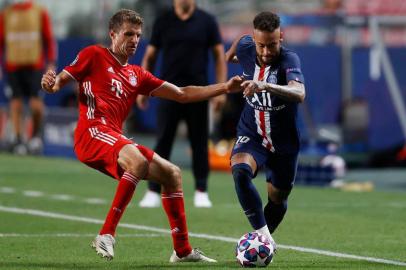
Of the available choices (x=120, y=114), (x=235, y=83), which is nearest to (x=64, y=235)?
(x=120, y=114)

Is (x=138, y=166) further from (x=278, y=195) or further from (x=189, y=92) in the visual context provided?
(x=278, y=195)

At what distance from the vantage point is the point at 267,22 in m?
9.01

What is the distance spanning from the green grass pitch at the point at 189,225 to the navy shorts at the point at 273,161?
22.7 inches

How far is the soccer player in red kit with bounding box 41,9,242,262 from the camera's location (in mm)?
8703

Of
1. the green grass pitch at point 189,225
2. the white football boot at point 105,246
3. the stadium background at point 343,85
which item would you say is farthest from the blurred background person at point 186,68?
the stadium background at point 343,85

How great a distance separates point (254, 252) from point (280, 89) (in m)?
1.17

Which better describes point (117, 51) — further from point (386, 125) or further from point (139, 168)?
point (386, 125)

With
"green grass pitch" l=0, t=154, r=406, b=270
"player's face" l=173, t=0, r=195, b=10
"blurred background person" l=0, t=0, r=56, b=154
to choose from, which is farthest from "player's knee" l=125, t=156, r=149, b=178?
"blurred background person" l=0, t=0, r=56, b=154

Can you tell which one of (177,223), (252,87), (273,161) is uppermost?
(252,87)

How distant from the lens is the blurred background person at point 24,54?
70.0 feet

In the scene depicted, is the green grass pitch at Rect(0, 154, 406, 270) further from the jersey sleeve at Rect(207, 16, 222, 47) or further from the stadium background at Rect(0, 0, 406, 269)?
the jersey sleeve at Rect(207, 16, 222, 47)

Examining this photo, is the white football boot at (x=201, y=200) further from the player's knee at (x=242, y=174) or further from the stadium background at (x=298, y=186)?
the player's knee at (x=242, y=174)

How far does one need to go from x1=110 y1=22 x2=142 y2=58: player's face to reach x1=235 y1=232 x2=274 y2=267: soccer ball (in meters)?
1.68

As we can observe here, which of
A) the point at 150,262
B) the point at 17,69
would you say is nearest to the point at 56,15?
the point at 17,69
